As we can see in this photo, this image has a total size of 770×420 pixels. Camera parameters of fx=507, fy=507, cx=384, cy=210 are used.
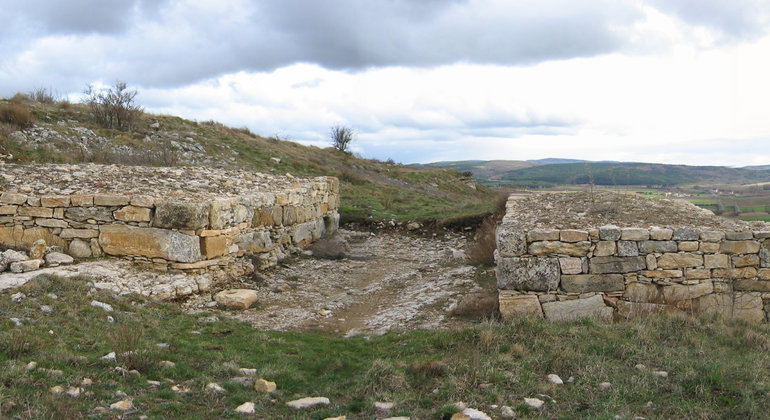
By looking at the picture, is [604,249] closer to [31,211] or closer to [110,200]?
[110,200]

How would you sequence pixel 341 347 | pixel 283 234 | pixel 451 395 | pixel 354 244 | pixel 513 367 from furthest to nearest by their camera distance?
1. pixel 354 244
2. pixel 283 234
3. pixel 341 347
4. pixel 513 367
5. pixel 451 395

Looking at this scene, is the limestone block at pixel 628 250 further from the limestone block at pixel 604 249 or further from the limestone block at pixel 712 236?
the limestone block at pixel 712 236

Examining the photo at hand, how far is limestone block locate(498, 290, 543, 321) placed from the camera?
22.4 ft

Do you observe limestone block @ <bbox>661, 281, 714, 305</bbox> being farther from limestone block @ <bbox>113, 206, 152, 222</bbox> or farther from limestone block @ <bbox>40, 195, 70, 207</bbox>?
limestone block @ <bbox>40, 195, 70, 207</bbox>

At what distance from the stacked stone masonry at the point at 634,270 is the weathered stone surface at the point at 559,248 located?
0.01 metres

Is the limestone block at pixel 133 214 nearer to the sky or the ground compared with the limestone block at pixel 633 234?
nearer to the ground

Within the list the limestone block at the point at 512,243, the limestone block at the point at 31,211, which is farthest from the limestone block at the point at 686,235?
the limestone block at the point at 31,211

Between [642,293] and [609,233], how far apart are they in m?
0.93

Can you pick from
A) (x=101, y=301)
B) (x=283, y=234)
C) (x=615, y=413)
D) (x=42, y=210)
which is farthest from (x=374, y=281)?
(x=615, y=413)

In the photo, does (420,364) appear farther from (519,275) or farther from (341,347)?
(519,275)

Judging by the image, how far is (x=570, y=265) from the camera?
6926mm

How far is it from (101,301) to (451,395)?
4718mm

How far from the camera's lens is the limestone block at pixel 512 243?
6.98 m

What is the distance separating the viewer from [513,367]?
15.7 ft
